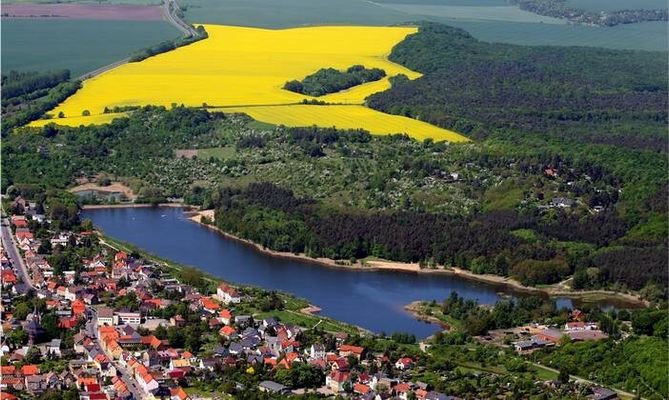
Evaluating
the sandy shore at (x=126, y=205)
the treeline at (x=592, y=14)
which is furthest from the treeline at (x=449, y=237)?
the treeline at (x=592, y=14)

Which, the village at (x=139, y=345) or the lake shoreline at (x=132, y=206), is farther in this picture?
the lake shoreline at (x=132, y=206)

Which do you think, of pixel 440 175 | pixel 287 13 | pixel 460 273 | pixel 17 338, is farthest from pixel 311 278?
pixel 287 13

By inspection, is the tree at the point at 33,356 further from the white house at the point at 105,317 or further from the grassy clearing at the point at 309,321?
the grassy clearing at the point at 309,321

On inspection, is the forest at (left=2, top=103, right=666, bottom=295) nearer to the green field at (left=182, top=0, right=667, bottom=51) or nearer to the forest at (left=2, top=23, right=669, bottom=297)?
the forest at (left=2, top=23, right=669, bottom=297)

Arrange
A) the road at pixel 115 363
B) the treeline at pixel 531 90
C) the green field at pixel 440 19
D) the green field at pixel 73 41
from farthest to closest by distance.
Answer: the green field at pixel 440 19 < the green field at pixel 73 41 < the treeline at pixel 531 90 < the road at pixel 115 363

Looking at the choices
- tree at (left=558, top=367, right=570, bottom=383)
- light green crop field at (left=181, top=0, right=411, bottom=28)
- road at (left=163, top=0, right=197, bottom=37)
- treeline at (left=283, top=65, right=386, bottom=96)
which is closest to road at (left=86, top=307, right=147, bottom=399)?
tree at (left=558, top=367, right=570, bottom=383)

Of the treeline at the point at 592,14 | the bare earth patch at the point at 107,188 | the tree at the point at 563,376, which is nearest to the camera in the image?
the tree at the point at 563,376
